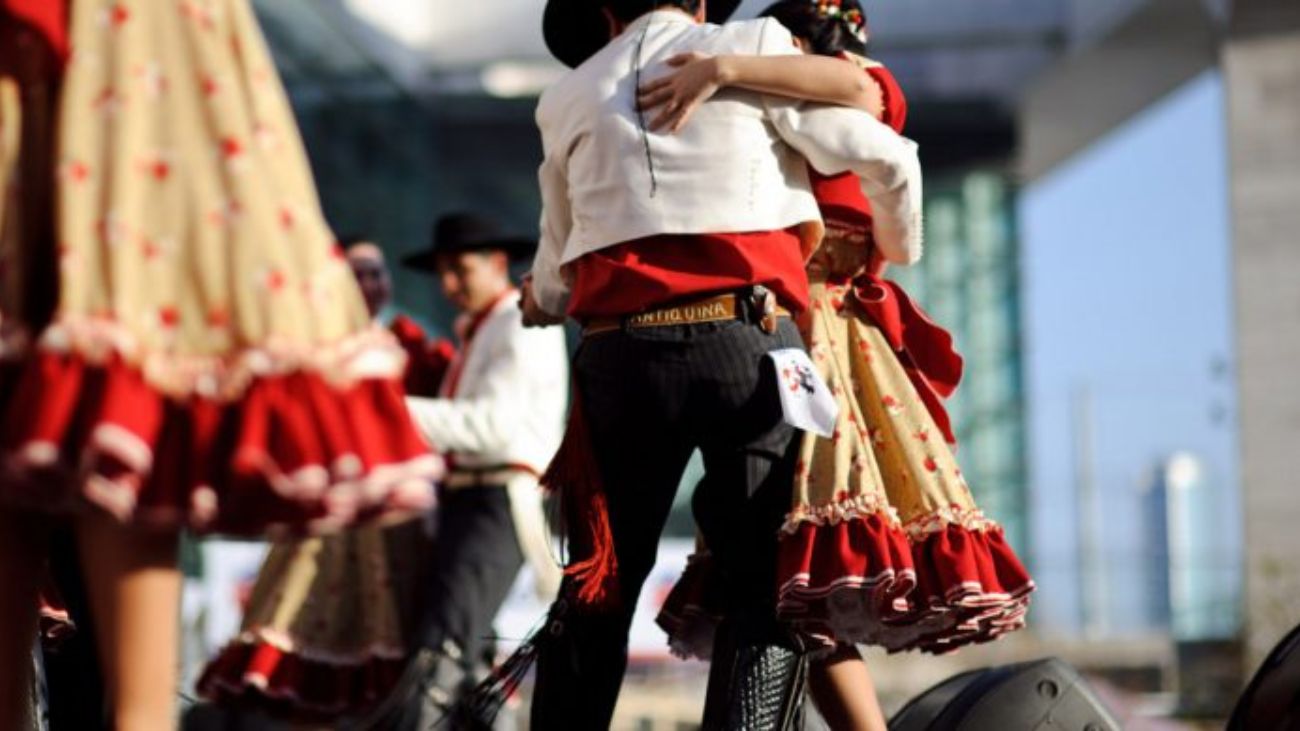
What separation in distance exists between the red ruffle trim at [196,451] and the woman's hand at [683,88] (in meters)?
1.17

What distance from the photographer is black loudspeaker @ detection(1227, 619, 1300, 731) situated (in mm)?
4281

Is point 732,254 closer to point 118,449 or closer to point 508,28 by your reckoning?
point 118,449

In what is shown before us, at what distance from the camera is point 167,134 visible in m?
2.95

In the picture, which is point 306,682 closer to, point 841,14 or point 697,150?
point 841,14

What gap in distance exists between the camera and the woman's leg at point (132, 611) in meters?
2.88

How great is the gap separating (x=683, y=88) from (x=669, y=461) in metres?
0.56

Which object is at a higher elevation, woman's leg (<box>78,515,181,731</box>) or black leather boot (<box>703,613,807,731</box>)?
woman's leg (<box>78,515,181,731</box>)

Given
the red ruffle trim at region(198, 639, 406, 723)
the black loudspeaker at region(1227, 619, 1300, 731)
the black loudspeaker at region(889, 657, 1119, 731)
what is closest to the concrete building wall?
the red ruffle trim at region(198, 639, 406, 723)

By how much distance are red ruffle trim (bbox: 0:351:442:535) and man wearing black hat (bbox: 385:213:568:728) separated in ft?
10.9

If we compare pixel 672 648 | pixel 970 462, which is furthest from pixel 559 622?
pixel 970 462

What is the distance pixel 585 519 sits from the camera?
13.0 ft

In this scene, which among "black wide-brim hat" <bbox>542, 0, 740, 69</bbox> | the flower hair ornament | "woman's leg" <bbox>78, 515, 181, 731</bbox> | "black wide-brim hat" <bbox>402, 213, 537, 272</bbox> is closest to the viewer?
"woman's leg" <bbox>78, 515, 181, 731</bbox>

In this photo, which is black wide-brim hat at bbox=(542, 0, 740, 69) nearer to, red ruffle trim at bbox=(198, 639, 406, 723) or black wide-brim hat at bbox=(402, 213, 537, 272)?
black wide-brim hat at bbox=(402, 213, 537, 272)

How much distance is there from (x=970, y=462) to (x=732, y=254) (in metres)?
22.6
